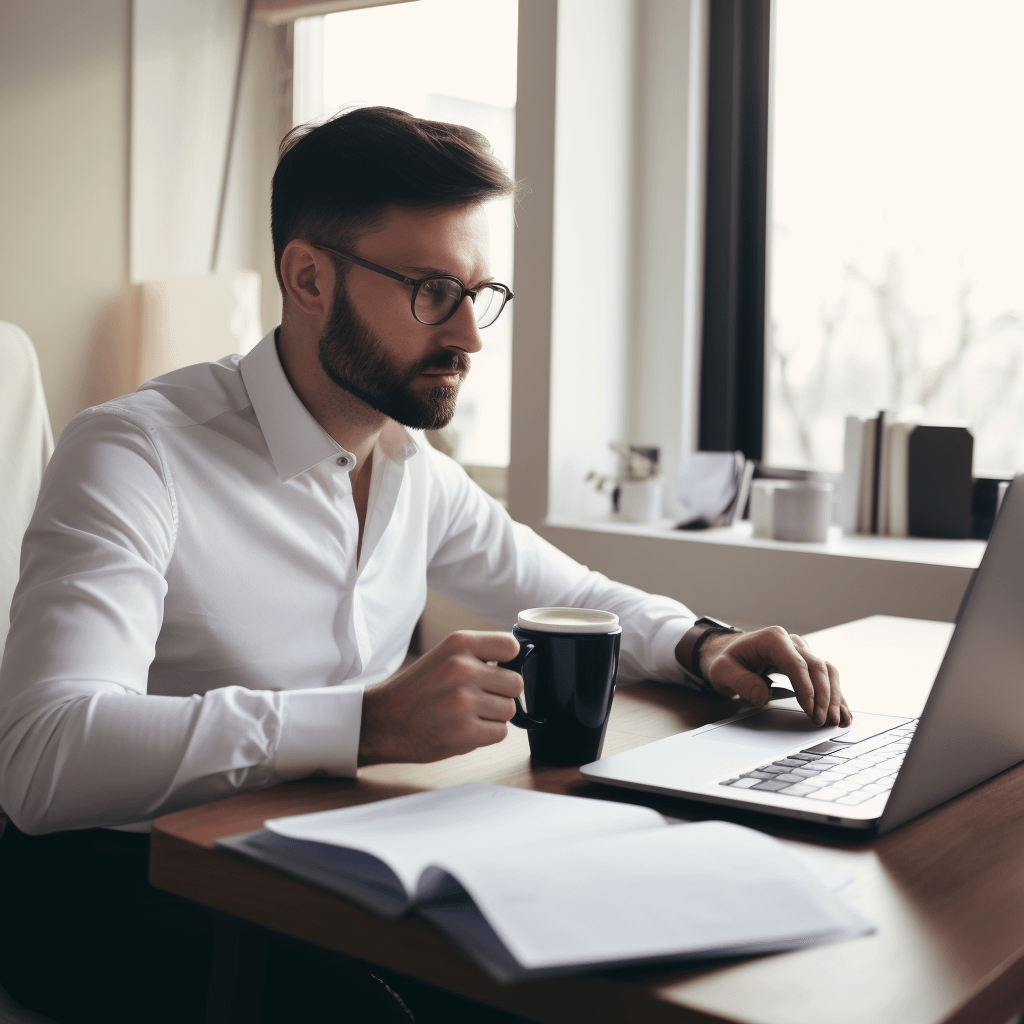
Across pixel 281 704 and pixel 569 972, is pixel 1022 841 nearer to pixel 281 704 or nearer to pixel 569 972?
pixel 569 972

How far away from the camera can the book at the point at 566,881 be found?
1.77 ft

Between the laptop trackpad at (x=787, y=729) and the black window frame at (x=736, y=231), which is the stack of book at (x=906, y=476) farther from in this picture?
the laptop trackpad at (x=787, y=729)

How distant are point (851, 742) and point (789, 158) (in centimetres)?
199

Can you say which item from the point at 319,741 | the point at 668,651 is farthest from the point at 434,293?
the point at 319,741

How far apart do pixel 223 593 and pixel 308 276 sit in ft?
1.31

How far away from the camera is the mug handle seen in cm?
87

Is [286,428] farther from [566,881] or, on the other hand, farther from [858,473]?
[858,473]

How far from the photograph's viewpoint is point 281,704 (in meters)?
0.87

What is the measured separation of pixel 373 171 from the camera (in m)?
1.24

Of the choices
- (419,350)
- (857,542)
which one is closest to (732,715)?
(419,350)

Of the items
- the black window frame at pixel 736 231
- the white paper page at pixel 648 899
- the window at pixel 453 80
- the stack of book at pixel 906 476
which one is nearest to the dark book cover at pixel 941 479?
the stack of book at pixel 906 476

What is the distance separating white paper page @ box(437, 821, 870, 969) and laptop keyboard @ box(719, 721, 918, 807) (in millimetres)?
177

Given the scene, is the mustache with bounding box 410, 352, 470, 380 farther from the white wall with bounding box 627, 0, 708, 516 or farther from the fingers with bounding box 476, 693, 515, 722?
the white wall with bounding box 627, 0, 708, 516

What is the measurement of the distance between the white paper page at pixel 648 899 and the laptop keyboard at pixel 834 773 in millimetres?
177
